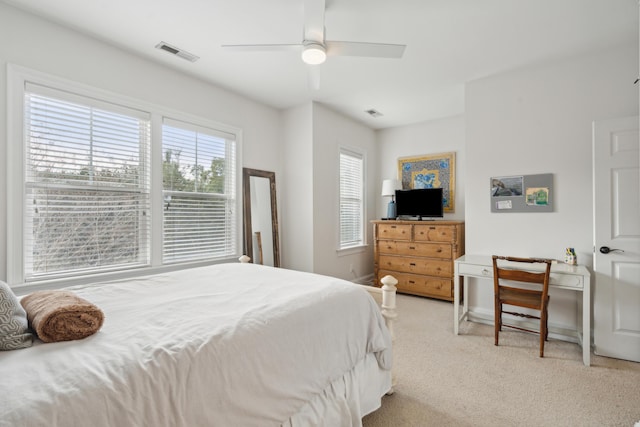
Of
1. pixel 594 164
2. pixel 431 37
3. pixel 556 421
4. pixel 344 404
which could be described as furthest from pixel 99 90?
pixel 594 164

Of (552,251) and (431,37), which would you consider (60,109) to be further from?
(552,251)

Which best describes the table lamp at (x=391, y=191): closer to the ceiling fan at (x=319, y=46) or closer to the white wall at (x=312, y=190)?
the white wall at (x=312, y=190)

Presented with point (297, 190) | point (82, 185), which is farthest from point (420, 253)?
point (82, 185)

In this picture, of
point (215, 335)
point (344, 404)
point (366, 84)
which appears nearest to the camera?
point (215, 335)

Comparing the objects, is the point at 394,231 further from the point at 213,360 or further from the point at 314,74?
the point at 213,360

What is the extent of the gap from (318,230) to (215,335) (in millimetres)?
3040

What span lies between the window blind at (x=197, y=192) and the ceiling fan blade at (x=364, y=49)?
190 cm

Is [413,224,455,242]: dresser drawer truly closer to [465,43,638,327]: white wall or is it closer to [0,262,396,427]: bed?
[465,43,638,327]: white wall

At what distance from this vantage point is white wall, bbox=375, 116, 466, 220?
4.66 m

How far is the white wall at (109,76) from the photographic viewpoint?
2160 mm

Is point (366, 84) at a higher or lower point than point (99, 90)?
higher

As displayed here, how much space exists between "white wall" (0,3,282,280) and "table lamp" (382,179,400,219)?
2013 millimetres

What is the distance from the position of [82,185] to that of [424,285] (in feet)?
13.2

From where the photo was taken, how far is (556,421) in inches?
70.9
